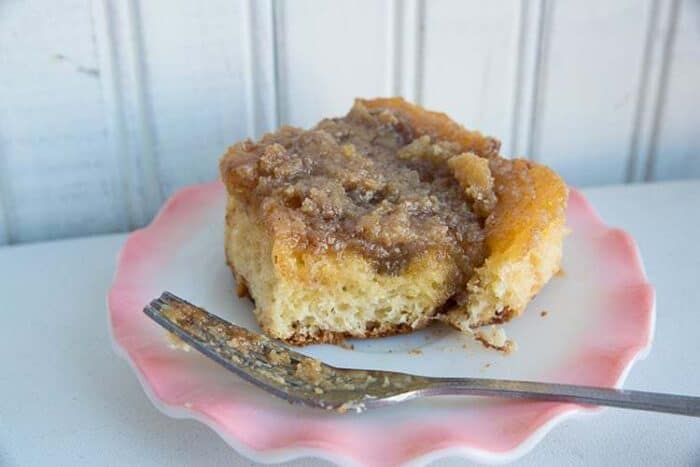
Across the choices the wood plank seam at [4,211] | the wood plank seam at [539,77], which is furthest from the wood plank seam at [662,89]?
the wood plank seam at [4,211]

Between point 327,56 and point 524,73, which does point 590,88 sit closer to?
point 524,73

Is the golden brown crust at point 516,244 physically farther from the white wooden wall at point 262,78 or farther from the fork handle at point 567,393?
the white wooden wall at point 262,78

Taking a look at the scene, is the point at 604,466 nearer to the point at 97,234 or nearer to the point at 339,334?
Result: the point at 339,334

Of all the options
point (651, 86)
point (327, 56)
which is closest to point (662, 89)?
point (651, 86)

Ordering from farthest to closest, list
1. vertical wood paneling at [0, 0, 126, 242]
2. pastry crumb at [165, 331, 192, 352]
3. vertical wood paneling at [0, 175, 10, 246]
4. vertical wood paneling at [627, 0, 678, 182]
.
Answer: vertical wood paneling at [627, 0, 678, 182]
vertical wood paneling at [0, 175, 10, 246]
vertical wood paneling at [0, 0, 126, 242]
pastry crumb at [165, 331, 192, 352]

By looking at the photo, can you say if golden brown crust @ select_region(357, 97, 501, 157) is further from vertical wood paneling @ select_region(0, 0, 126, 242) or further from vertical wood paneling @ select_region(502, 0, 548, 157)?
vertical wood paneling @ select_region(0, 0, 126, 242)

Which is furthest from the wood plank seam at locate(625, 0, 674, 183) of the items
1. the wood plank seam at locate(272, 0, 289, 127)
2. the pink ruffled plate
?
the wood plank seam at locate(272, 0, 289, 127)

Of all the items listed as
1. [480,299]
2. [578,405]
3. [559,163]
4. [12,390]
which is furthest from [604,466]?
[559,163]
